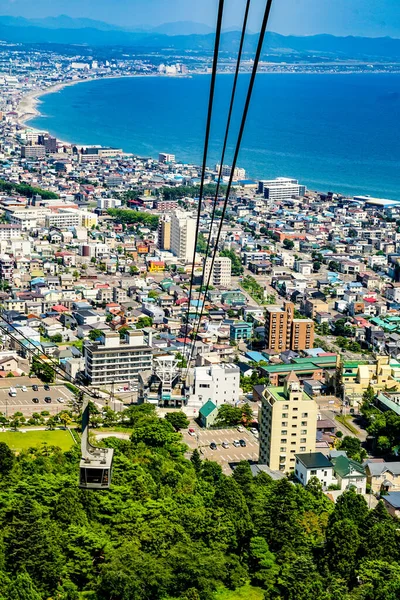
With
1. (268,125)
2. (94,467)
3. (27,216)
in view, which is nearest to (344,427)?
(94,467)

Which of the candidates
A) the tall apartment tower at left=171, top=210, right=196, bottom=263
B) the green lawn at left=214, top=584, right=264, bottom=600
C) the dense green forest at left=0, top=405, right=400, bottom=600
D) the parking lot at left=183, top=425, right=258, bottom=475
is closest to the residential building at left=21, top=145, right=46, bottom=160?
the tall apartment tower at left=171, top=210, right=196, bottom=263

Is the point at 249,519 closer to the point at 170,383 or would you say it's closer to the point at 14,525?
the point at 14,525

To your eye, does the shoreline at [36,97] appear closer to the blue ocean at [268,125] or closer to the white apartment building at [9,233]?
the blue ocean at [268,125]

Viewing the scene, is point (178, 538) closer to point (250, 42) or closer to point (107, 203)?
point (107, 203)

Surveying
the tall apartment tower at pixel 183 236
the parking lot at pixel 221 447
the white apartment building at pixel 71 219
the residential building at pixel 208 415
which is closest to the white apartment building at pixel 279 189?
the white apartment building at pixel 71 219

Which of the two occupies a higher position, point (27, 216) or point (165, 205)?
point (27, 216)

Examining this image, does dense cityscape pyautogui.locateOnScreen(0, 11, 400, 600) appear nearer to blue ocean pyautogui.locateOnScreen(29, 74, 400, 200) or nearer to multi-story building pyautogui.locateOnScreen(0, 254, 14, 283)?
multi-story building pyautogui.locateOnScreen(0, 254, 14, 283)
